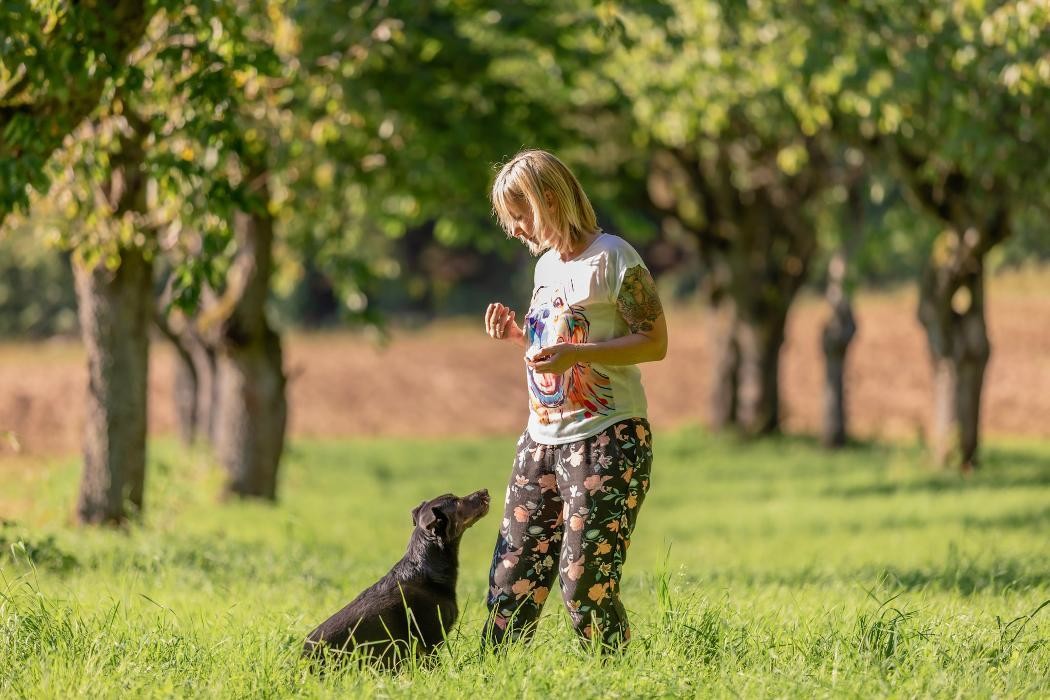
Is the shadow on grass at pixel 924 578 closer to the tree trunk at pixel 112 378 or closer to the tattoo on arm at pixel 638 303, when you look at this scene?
the tattoo on arm at pixel 638 303

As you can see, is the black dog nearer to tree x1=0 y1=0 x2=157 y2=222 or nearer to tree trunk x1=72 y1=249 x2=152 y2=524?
tree x1=0 y1=0 x2=157 y2=222

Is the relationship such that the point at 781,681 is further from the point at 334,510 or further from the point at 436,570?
the point at 334,510

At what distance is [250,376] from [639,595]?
8497 millimetres

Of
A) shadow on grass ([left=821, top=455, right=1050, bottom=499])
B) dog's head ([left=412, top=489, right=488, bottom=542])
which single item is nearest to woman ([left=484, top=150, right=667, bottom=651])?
dog's head ([left=412, top=489, right=488, bottom=542])

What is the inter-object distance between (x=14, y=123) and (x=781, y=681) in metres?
5.06

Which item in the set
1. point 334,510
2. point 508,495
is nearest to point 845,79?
point 334,510

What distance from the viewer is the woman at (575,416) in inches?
212

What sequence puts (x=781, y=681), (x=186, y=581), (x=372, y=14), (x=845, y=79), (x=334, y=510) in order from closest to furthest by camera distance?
(x=781, y=681)
(x=186, y=581)
(x=372, y=14)
(x=845, y=79)
(x=334, y=510)

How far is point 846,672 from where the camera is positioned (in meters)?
5.29

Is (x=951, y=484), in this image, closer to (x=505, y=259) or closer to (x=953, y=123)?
(x=953, y=123)

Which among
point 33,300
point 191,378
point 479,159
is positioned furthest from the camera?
point 33,300

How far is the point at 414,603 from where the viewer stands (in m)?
5.53

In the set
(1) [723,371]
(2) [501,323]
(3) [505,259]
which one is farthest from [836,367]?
(2) [501,323]

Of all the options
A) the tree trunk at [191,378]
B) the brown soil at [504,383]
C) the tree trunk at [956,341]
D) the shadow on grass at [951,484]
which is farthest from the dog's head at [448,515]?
the brown soil at [504,383]
